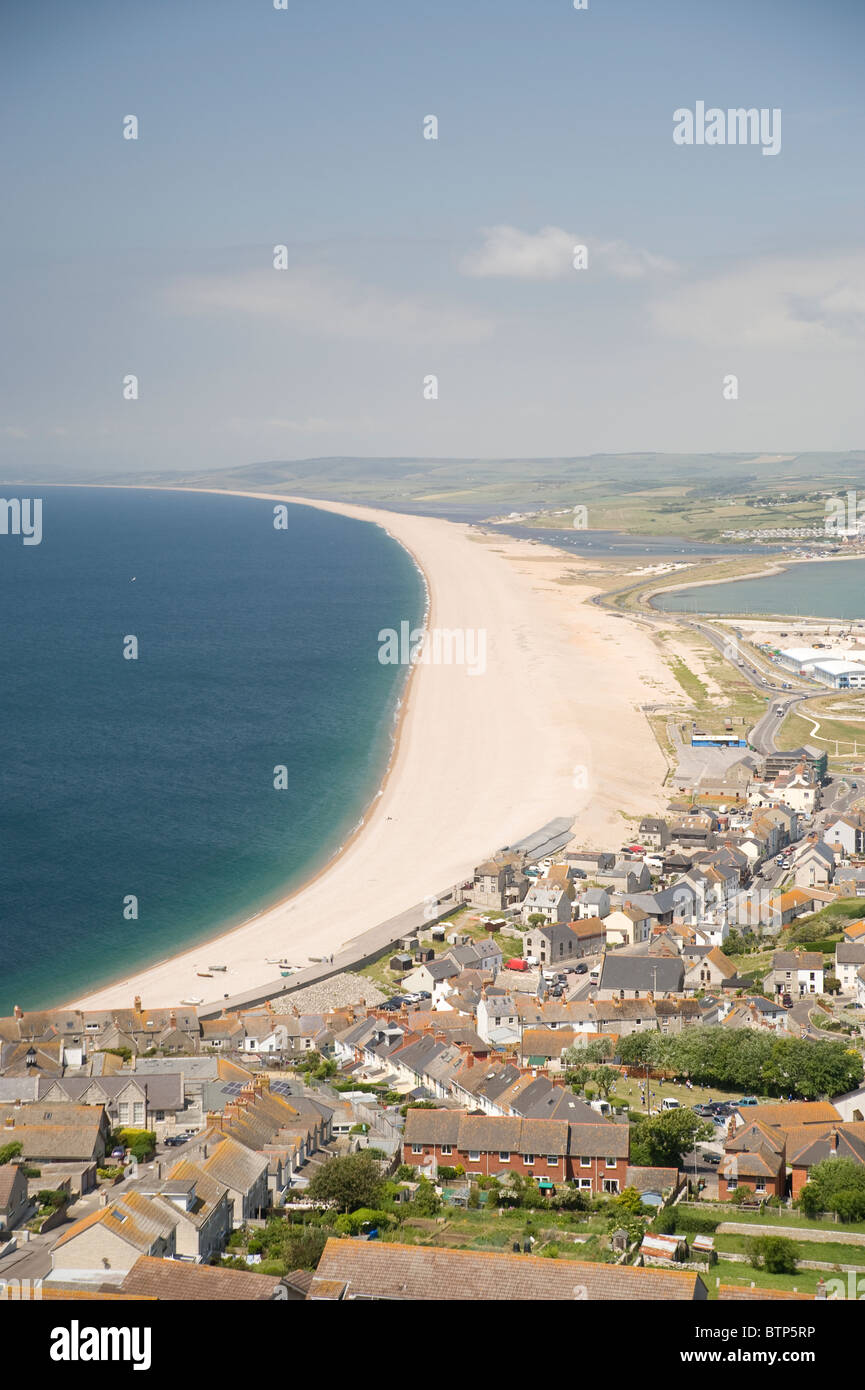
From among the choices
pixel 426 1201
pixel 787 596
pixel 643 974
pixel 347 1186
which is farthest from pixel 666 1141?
pixel 787 596

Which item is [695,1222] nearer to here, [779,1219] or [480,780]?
[779,1219]

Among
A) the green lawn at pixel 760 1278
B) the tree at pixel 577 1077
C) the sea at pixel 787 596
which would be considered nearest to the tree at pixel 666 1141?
the tree at pixel 577 1077

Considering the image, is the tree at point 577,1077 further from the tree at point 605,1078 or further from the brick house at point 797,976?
the brick house at point 797,976


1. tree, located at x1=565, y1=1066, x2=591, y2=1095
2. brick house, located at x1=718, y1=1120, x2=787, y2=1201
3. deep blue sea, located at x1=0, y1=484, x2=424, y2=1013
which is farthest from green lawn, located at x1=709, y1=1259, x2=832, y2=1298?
deep blue sea, located at x1=0, y1=484, x2=424, y2=1013

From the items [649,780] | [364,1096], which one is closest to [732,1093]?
[364,1096]

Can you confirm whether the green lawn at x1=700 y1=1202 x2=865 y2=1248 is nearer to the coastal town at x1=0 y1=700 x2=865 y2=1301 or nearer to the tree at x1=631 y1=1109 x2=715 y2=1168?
the coastal town at x1=0 y1=700 x2=865 y2=1301
